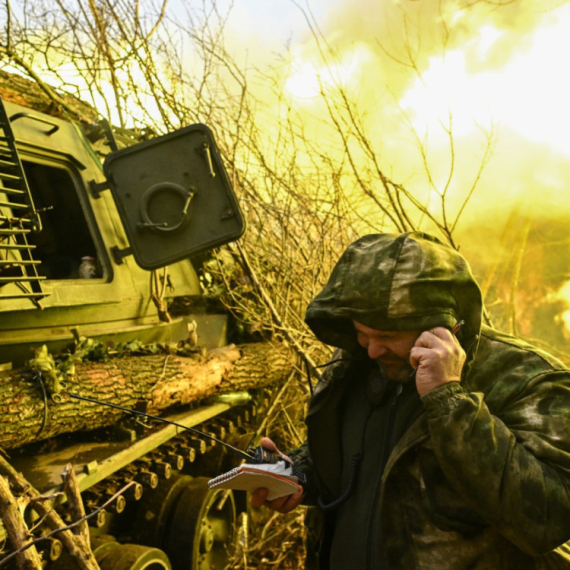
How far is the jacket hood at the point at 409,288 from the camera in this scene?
2.00 m

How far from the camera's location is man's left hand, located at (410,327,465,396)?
1.84 metres

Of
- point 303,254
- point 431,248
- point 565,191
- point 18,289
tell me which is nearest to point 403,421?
point 431,248

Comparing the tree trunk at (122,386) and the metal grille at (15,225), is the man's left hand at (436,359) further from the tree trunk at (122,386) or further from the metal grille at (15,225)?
the metal grille at (15,225)

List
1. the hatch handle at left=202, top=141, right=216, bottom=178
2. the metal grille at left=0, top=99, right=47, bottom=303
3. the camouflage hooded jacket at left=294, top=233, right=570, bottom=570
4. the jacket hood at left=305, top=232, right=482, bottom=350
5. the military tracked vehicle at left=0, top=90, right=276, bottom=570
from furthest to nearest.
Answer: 1. the hatch handle at left=202, top=141, right=216, bottom=178
2. the military tracked vehicle at left=0, top=90, right=276, bottom=570
3. the metal grille at left=0, top=99, right=47, bottom=303
4. the jacket hood at left=305, top=232, right=482, bottom=350
5. the camouflage hooded jacket at left=294, top=233, right=570, bottom=570

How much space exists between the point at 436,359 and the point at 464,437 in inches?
9.0

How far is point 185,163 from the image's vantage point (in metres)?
4.92

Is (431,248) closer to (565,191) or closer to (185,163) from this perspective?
(185,163)

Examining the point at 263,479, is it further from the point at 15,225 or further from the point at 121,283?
the point at 121,283

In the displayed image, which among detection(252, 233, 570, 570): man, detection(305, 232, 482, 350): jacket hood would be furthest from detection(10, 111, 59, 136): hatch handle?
detection(305, 232, 482, 350): jacket hood

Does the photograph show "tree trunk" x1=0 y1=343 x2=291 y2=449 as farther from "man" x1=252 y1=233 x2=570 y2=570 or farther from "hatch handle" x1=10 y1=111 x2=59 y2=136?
"hatch handle" x1=10 y1=111 x2=59 y2=136

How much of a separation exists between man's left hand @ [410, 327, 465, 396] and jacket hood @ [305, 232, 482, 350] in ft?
0.28

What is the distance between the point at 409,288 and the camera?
2.00 meters

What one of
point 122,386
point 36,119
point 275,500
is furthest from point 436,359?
point 36,119

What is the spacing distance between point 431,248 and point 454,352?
1.23 feet
